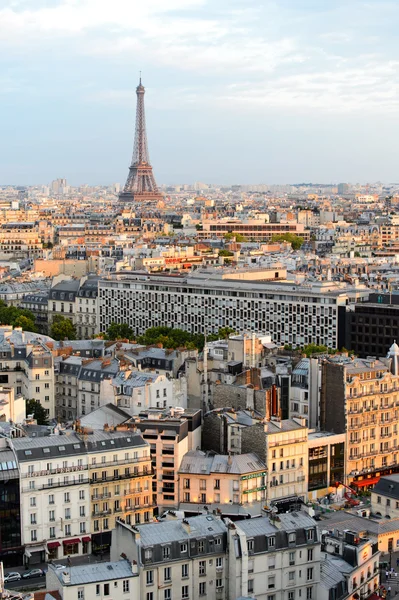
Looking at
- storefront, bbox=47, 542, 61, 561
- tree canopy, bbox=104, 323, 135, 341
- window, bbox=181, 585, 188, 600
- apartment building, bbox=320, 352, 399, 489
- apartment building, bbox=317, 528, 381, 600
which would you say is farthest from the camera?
tree canopy, bbox=104, 323, 135, 341

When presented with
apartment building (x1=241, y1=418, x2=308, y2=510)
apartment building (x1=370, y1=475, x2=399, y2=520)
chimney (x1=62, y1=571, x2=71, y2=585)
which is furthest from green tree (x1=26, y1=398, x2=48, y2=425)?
chimney (x1=62, y1=571, x2=71, y2=585)

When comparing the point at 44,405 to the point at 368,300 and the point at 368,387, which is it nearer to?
the point at 368,387

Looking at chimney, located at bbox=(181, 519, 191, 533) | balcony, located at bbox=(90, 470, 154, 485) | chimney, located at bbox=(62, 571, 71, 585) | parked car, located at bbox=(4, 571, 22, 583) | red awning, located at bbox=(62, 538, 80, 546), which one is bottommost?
parked car, located at bbox=(4, 571, 22, 583)

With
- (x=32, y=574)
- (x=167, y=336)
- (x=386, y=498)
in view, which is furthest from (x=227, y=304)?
(x=32, y=574)

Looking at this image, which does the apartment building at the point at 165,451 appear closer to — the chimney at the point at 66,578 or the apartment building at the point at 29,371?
the chimney at the point at 66,578

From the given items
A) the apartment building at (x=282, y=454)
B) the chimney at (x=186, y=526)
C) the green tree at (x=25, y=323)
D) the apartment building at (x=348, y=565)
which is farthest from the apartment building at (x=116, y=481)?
the green tree at (x=25, y=323)

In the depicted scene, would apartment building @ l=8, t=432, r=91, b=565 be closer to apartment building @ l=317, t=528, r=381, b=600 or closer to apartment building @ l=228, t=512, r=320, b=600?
apartment building @ l=228, t=512, r=320, b=600
